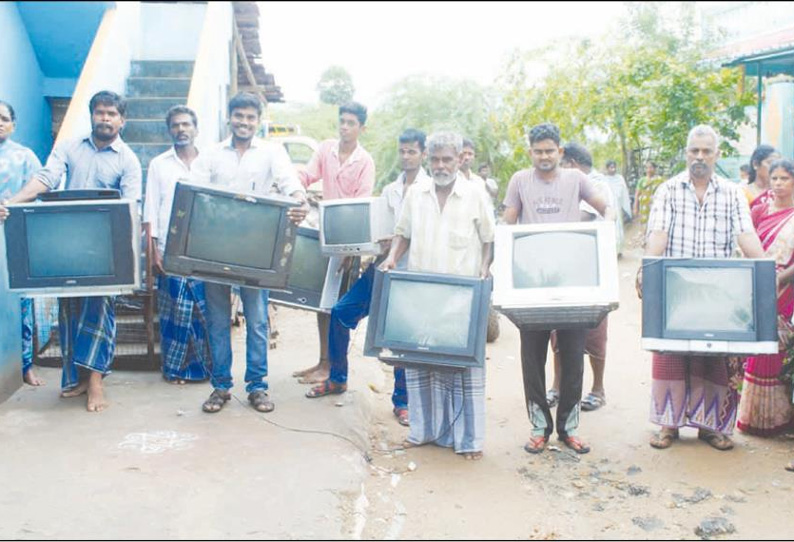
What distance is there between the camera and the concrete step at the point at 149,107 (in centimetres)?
869

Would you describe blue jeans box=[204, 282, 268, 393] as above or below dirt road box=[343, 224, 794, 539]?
above

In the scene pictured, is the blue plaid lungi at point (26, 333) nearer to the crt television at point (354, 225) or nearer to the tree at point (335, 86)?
the crt television at point (354, 225)

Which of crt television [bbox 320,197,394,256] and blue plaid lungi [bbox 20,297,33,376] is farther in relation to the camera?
blue plaid lungi [bbox 20,297,33,376]

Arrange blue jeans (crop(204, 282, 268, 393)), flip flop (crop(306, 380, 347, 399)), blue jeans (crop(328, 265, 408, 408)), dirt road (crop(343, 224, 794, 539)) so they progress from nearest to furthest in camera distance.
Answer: dirt road (crop(343, 224, 794, 539))
blue jeans (crop(204, 282, 268, 393))
blue jeans (crop(328, 265, 408, 408))
flip flop (crop(306, 380, 347, 399))

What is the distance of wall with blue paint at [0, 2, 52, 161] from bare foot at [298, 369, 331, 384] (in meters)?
4.38

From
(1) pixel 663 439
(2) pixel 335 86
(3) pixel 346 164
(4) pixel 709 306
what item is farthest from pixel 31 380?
(2) pixel 335 86

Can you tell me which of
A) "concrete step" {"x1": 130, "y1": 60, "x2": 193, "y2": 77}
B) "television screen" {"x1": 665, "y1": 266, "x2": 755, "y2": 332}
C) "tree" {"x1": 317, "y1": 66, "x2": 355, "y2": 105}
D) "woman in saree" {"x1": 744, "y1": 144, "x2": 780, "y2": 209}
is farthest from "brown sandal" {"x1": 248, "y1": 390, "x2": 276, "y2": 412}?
"tree" {"x1": 317, "y1": 66, "x2": 355, "y2": 105}

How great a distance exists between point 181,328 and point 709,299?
10.7ft

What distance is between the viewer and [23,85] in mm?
8664

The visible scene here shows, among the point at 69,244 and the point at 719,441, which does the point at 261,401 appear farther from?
the point at 719,441

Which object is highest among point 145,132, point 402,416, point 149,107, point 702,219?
point 149,107

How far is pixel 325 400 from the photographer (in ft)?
17.3

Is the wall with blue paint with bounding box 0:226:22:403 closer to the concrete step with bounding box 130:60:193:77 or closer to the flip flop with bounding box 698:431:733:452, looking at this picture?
→ the flip flop with bounding box 698:431:733:452

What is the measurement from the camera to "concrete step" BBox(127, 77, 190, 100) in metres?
9.15
